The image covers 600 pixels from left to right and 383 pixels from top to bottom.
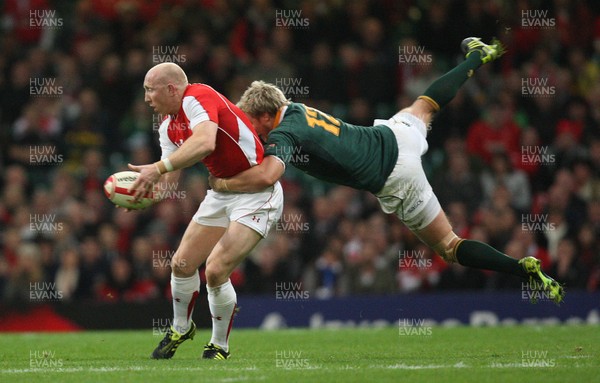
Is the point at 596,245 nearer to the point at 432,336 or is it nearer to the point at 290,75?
the point at 432,336

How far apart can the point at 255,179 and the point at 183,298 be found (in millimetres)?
1186

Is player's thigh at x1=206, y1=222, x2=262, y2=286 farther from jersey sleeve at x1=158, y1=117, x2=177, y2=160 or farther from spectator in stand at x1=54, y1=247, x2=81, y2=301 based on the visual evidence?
spectator in stand at x1=54, y1=247, x2=81, y2=301

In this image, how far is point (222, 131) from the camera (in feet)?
26.0

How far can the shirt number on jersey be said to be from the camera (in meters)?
8.01

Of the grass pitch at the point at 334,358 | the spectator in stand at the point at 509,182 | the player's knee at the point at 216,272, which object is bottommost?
the grass pitch at the point at 334,358

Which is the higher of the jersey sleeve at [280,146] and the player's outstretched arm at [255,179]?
the jersey sleeve at [280,146]

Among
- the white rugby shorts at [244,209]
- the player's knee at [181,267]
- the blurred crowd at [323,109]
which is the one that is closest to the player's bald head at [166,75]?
the white rugby shorts at [244,209]

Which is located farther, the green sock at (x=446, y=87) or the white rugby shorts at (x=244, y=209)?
the green sock at (x=446, y=87)

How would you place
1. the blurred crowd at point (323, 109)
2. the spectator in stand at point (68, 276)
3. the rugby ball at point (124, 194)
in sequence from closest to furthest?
the rugby ball at point (124, 194)
the blurred crowd at point (323, 109)
the spectator in stand at point (68, 276)

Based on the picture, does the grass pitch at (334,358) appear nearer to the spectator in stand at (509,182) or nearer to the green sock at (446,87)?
the green sock at (446,87)

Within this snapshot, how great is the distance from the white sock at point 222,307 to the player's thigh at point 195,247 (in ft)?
0.81


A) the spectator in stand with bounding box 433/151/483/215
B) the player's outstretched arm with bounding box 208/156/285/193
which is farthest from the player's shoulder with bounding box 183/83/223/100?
the spectator in stand with bounding box 433/151/483/215

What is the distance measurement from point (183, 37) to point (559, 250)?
7.32 metres

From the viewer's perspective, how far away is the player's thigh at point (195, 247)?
8086 millimetres
